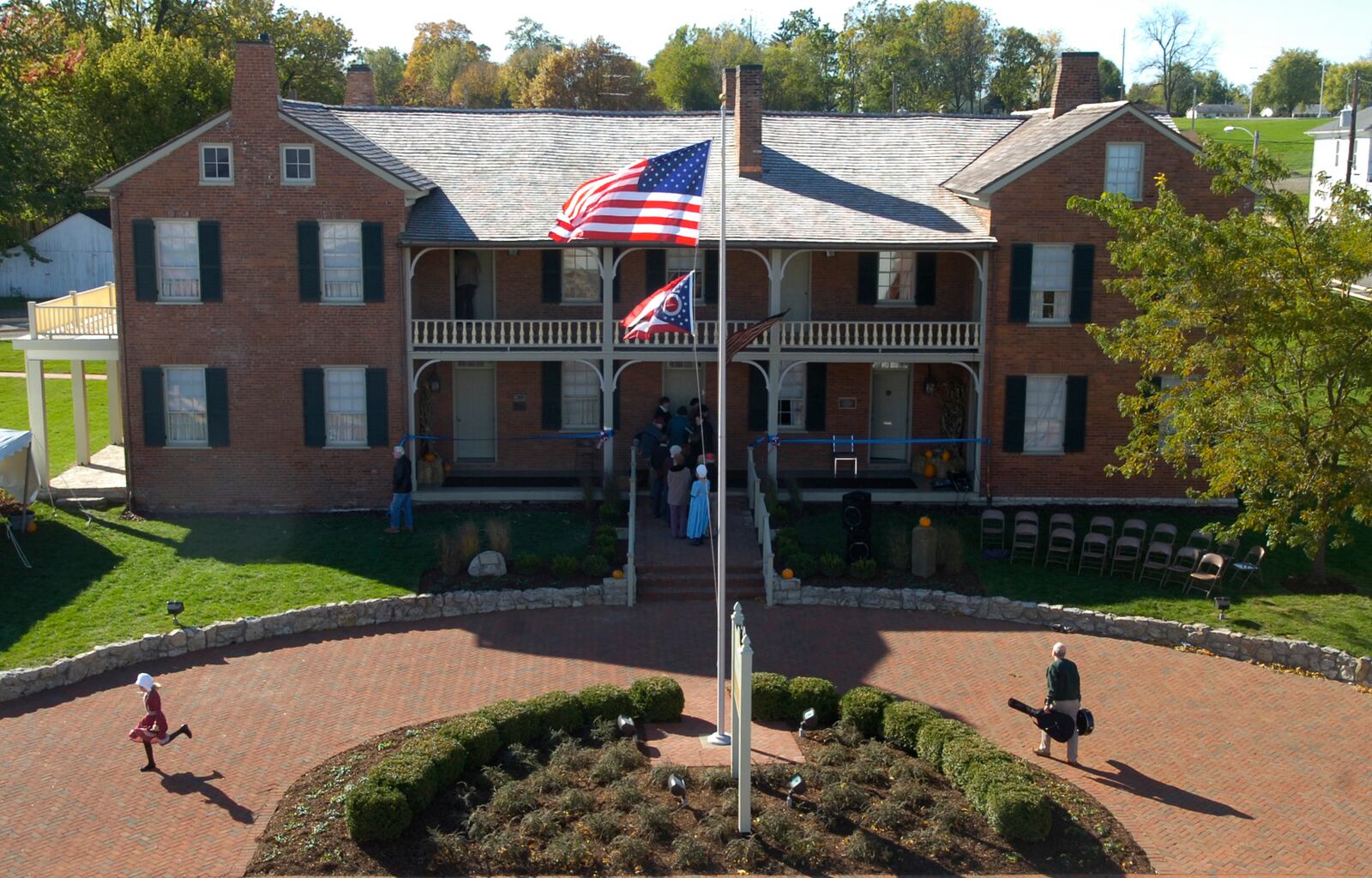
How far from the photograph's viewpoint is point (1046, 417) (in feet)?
87.8

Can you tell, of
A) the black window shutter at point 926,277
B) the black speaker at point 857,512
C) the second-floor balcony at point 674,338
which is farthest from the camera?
the black window shutter at point 926,277

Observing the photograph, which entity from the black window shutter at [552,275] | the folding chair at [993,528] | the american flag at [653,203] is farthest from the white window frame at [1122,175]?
the american flag at [653,203]

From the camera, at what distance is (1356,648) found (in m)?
19.5

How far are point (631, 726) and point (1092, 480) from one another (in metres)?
13.8

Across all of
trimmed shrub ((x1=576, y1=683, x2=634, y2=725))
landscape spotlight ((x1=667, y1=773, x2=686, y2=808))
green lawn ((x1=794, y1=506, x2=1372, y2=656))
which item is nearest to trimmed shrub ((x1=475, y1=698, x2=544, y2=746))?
trimmed shrub ((x1=576, y1=683, x2=634, y2=725))

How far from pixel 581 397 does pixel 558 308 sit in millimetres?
1989

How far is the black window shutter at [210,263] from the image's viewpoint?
1007 inches

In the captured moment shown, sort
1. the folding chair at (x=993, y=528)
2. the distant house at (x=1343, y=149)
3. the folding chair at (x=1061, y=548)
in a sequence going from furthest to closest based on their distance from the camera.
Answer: the distant house at (x=1343, y=149)
the folding chair at (x=993, y=528)
the folding chair at (x=1061, y=548)

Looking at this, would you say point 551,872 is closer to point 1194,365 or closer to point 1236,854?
point 1236,854

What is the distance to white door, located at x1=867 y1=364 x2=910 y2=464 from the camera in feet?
95.2

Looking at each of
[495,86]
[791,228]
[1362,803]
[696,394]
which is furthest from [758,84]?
[495,86]

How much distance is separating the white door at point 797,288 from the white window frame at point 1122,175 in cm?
627

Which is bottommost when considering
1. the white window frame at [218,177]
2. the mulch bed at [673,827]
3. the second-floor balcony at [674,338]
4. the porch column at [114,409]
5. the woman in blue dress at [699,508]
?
the mulch bed at [673,827]

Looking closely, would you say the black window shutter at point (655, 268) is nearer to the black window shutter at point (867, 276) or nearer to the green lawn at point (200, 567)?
the black window shutter at point (867, 276)
